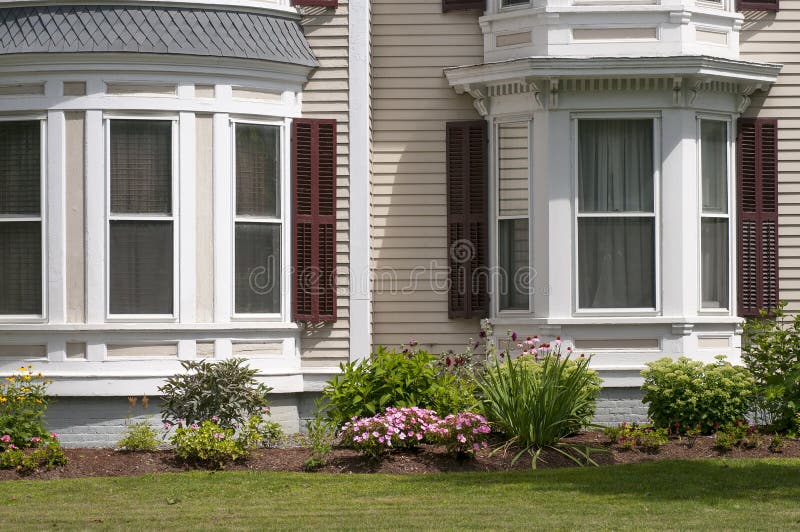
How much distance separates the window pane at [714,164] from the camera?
Result: 13.7m

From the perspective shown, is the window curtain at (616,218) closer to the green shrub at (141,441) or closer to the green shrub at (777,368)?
the green shrub at (777,368)

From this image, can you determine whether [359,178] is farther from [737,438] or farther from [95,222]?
[737,438]

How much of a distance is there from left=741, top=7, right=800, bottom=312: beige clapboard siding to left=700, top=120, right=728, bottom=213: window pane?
0.65 metres

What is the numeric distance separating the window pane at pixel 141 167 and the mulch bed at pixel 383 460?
267 centimetres

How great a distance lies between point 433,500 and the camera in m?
9.35

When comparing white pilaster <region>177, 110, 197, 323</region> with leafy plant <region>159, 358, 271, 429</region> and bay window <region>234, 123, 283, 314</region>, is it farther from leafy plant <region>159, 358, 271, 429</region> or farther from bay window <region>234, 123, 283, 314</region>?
leafy plant <region>159, 358, 271, 429</region>

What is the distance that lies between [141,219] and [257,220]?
4.20 ft

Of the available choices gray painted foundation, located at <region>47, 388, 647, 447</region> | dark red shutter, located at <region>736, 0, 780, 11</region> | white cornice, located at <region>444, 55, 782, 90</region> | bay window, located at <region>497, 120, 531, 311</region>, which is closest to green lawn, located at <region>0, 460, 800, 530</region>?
gray painted foundation, located at <region>47, 388, 647, 447</region>

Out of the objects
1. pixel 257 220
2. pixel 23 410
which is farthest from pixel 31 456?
pixel 257 220

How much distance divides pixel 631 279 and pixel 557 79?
247 cm

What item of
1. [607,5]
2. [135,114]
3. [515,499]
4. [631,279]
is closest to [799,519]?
[515,499]

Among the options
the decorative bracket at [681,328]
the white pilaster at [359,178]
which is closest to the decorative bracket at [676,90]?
the decorative bracket at [681,328]

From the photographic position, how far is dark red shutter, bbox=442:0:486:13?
14.0 meters

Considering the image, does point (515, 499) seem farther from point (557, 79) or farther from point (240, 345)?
point (557, 79)
